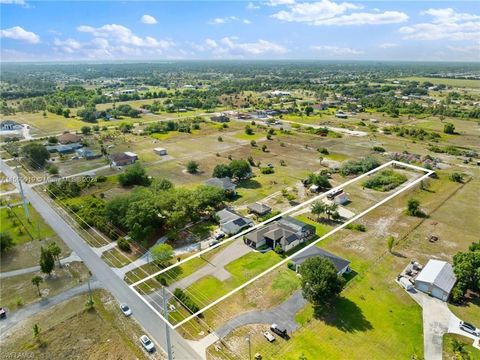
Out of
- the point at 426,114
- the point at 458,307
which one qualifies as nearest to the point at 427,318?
the point at 458,307

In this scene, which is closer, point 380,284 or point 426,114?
point 380,284

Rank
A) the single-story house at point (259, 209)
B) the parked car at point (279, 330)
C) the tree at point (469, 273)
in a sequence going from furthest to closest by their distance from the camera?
the single-story house at point (259, 209) < the tree at point (469, 273) < the parked car at point (279, 330)

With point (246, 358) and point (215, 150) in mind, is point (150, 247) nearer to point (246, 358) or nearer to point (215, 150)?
point (246, 358)

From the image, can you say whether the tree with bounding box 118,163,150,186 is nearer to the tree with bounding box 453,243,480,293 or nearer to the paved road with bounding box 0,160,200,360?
the paved road with bounding box 0,160,200,360

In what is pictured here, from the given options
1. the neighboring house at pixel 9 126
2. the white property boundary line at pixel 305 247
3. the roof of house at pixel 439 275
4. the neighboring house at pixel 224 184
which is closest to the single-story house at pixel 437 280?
the roof of house at pixel 439 275

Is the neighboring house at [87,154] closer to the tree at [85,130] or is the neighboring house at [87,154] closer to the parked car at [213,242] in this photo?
the tree at [85,130]

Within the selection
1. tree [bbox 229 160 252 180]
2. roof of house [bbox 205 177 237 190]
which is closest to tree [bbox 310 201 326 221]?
roof of house [bbox 205 177 237 190]
